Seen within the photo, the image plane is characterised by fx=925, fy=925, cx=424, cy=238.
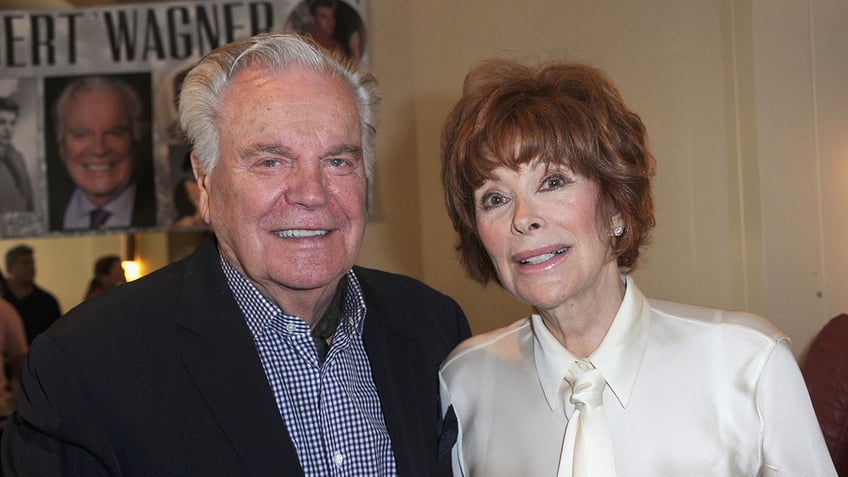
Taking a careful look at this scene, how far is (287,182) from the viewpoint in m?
1.87

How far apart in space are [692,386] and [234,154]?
103cm

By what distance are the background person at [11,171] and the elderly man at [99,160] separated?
6.9 inches

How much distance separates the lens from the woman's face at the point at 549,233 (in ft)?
6.02

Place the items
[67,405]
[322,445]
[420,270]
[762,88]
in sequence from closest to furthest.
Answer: [67,405], [322,445], [762,88], [420,270]

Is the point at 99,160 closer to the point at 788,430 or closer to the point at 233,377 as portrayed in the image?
the point at 233,377

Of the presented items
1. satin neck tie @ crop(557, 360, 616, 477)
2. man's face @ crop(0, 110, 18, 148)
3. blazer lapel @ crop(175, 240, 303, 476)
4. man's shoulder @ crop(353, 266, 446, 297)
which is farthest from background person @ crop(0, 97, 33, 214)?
satin neck tie @ crop(557, 360, 616, 477)

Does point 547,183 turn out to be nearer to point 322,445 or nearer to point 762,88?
point 322,445

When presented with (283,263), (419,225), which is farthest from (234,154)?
(419,225)

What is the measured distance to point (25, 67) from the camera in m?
4.61

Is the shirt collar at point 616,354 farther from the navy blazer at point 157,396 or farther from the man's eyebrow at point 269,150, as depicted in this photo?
the man's eyebrow at point 269,150

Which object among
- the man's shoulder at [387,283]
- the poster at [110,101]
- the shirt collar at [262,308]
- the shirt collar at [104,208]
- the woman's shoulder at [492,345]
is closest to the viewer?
the shirt collar at [262,308]

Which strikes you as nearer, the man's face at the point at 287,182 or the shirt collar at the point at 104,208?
the man's face at the point at 287,182

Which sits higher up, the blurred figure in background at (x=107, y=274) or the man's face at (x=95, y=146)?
the man's face at (x=95, y=146)

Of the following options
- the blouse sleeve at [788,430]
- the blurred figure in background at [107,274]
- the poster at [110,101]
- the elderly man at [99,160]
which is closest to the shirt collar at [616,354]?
the blouse sleeve at [788,430]
